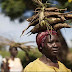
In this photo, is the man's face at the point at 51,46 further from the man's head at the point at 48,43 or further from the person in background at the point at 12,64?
the person in background at the point at 12,64

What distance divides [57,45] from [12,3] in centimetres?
738

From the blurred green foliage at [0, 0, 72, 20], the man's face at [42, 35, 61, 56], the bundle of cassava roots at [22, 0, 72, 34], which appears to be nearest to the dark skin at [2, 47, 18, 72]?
the blurred green foliage at [0, 0, 72, 20]

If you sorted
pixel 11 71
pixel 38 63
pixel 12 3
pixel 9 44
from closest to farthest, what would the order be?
pixel 38 63, pixel 11 71, pixel 9 44, pixel 12 3

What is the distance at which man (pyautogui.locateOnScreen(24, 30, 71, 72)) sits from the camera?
433 centimetres

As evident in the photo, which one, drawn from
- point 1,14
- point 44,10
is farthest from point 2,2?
point 44,10

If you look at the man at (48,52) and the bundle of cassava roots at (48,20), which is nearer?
the man at (48,52)

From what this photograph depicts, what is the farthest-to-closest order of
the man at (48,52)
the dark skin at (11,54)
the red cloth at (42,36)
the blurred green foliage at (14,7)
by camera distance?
the blurred green foliage at (14,7), the dark skin at (11,54), the red cloth at (42,36), the man at (48,52)

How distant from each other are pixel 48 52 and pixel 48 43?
0.15 metres

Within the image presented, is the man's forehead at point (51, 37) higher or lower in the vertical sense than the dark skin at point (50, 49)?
higher

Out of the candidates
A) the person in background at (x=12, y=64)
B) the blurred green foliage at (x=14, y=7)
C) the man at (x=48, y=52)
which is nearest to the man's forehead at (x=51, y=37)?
the man at (x=48, y=52)

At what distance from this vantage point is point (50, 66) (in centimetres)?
439

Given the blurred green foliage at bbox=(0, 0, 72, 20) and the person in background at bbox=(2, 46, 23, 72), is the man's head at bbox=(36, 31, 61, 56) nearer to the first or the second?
the person in background at bbox=(2, 46, 23, 72)

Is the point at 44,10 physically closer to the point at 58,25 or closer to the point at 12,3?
the point at 58,25

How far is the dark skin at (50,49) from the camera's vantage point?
4383 millimetres
